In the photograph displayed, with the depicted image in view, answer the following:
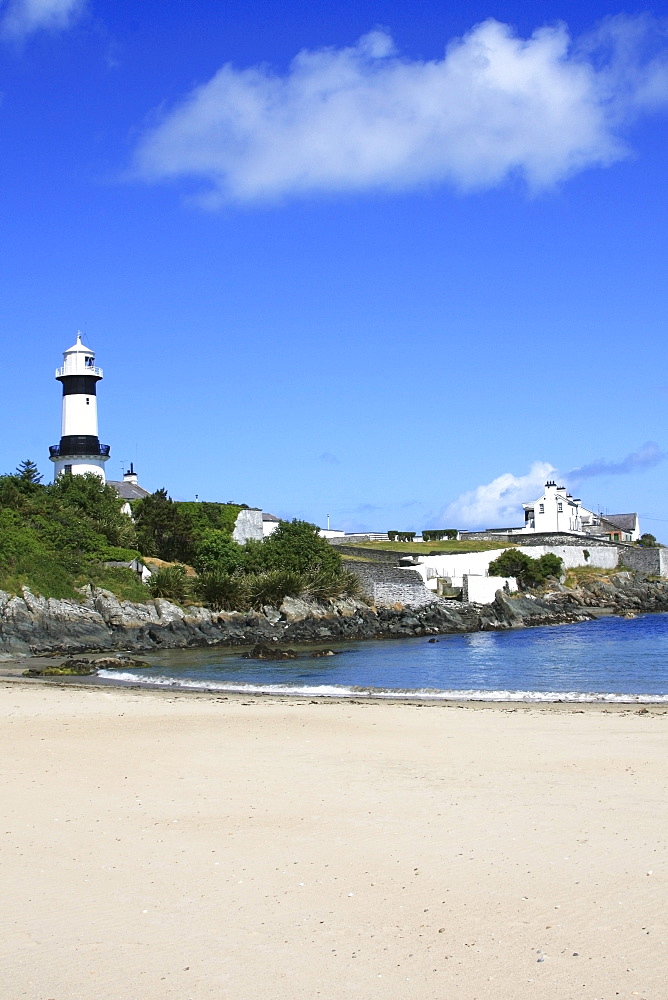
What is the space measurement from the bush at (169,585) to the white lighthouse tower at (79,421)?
40.5ft

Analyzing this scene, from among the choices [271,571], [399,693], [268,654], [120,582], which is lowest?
[399,693]

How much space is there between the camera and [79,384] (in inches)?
1903

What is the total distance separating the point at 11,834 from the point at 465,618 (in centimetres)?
3682

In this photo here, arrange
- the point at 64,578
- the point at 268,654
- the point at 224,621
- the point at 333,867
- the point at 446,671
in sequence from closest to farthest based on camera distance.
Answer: the point at 333,867 → the point at 446,671 → the point at 268,654 → the point at 64,578 → the point at 224,621

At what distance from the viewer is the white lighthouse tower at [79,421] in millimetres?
47812

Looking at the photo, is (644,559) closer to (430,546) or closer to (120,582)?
(430,546)

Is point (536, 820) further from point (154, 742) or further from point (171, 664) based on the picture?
point (171, 664)

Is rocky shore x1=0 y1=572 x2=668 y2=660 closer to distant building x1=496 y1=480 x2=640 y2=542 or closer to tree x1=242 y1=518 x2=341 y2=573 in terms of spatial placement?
tree x1=242 y1=518 x2=341 y2=573

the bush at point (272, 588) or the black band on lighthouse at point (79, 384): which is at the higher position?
the black band on lighthouse at point (79, 384)

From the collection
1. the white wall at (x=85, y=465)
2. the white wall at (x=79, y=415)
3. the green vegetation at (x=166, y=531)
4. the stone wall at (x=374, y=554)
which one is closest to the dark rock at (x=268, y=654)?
the green vegetation at (x=166, y=531)

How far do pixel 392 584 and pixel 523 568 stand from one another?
11870 millimetres

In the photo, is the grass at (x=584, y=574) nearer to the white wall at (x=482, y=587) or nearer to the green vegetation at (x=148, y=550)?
the white wall at (x=482, y=587)

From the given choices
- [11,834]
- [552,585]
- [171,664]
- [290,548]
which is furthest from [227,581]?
[11,834]

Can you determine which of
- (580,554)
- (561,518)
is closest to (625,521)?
(561,518)
